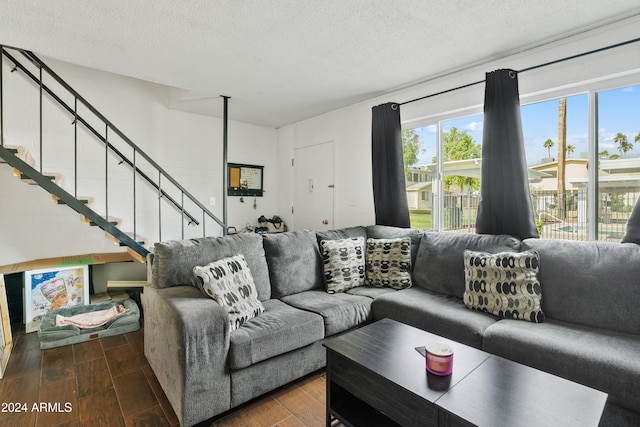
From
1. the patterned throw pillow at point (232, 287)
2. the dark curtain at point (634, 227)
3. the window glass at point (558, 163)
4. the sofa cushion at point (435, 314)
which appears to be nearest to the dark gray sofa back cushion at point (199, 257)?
the patterned throw pillow at point (232, 287)

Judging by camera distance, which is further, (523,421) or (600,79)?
(600,79)

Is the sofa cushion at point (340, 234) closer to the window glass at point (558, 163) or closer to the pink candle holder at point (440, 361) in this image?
the window glass at point (558, 163)

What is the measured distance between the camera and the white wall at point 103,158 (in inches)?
130

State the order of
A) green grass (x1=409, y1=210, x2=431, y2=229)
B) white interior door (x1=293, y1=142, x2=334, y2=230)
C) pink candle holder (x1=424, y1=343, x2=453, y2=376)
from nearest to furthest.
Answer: pink candle holder (x1=424, y1=343, x2=453, y2=376)
green grass (x1=409, y1=210, x2=431, y2=229)
white interior door (x1=293, y1=142, x2=334, y2=230)

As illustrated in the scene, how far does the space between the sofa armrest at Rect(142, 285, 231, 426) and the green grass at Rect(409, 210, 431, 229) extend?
244cm

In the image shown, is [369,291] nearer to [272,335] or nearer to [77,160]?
[272,335]

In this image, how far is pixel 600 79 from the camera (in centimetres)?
229

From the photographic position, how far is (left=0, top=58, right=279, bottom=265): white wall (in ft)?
10.8

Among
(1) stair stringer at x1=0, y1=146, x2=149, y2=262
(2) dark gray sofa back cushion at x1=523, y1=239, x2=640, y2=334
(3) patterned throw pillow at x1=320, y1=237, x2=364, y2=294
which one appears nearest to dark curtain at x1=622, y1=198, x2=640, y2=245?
(2) dark gray sofa back cushion at x1=523, y1=239, x2=640, y2=334

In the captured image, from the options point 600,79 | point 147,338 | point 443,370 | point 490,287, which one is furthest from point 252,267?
point 600,79

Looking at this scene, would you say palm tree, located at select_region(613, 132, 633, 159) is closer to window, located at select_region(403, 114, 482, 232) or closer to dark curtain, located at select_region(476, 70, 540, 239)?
dark curtain, located at select_region(476, 70, 540, 239)

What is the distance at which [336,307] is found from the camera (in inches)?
87.7

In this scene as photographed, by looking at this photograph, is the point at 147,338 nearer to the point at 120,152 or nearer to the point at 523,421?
the point at 523,421

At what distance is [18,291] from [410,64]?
4.41m
